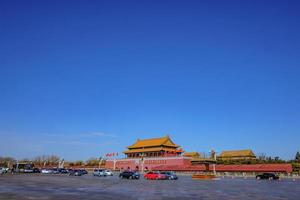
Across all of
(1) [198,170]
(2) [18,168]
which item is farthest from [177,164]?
(2) [18,168]

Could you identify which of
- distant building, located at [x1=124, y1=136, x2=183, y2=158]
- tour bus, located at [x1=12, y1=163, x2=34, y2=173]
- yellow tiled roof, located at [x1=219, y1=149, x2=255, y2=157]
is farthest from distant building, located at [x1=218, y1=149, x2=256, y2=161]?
tour bus, located at [x1=12, y1=163, x2=34, y2=173]

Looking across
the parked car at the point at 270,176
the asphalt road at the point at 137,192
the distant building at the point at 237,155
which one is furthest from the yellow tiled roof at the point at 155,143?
the asphalt road at the point at 137,192

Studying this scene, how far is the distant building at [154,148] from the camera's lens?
92875mm

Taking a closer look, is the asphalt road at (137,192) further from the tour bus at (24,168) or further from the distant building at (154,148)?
the distant building at (154,148)

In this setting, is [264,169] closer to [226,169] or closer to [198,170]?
[226,169]

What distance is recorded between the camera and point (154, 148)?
94.6 m

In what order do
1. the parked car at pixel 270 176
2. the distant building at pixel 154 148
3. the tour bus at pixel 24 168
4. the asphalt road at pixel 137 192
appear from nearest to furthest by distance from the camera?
the asphalt road at pixel 137 192 < the parked car at pixel 270 176 < the tour bus at pixel 24 168 < the distant building at pixel 154 148

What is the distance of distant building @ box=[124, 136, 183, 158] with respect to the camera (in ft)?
305

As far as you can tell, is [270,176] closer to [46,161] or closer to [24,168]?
[24,168]

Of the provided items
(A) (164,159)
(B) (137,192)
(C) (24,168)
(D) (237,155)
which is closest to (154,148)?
(A) (164,159)

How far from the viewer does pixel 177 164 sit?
3236 inches

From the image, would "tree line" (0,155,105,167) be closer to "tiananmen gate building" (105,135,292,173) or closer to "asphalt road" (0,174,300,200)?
"tiananmen gate building" (105,135,292,173)

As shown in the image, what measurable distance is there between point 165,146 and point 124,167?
14.5 m

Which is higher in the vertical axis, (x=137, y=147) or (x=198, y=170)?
(x=137, y=147)
